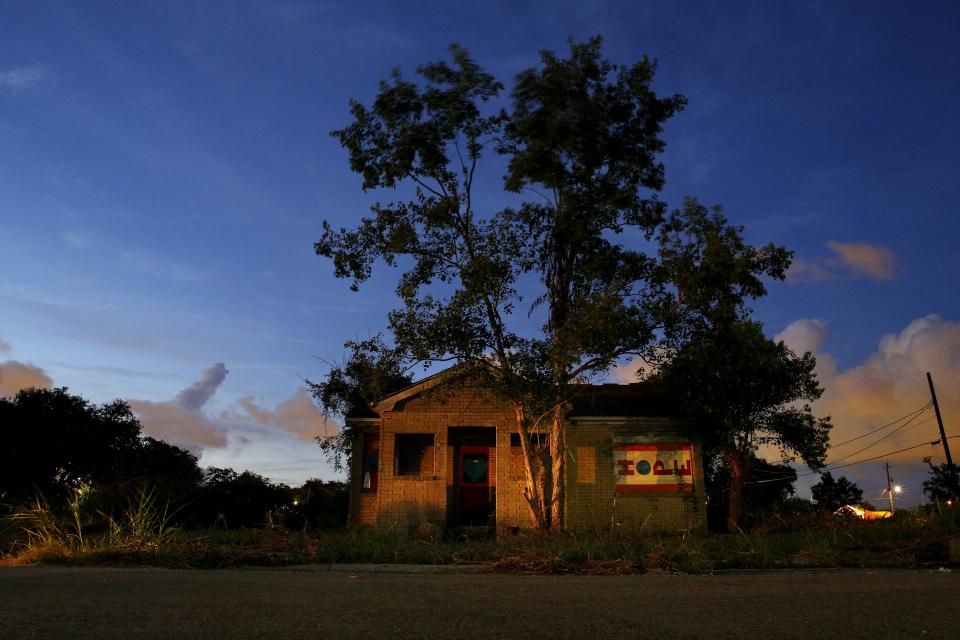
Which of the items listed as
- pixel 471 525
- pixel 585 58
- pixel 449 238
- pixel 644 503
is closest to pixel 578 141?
pixel 585 58

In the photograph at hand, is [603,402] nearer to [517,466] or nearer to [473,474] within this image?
[517,466]

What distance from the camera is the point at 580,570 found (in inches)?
323

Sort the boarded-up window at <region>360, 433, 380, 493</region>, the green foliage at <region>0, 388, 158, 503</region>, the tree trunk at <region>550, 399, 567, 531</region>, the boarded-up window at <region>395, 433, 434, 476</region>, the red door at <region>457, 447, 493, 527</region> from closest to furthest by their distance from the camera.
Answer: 1. the tree trunk at <region>550, 399, 567, 531</region>
2. the boarded-up window at <region>360, 433, 380, 493</region>
3. the boarded-up window at <region>395, 433, 434, 476</region>
4. the red door at <region>457, 447, 493, 527</region>
5. the green foliage at <region>0, 388, 158, 503</region>

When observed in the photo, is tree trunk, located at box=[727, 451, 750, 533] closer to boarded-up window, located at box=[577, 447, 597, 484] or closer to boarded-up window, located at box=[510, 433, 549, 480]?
boarded-up window, located at box=[577, 447, 597, 484]

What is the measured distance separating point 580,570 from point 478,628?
4457 millimetres

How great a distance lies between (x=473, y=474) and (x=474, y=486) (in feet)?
1.28

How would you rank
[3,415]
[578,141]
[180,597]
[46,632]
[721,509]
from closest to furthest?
[46,632] → [180,597] → [578,141] → [721,509] → [3,415]

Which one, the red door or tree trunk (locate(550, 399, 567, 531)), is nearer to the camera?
tree trunk (locate(550, 399, 567, 531))

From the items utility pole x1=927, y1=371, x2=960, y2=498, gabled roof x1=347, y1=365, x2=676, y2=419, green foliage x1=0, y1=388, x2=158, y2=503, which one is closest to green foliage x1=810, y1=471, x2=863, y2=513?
utility pole x1=927, y1=371, x2=960, y2=498

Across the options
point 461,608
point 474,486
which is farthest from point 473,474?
point 461,608

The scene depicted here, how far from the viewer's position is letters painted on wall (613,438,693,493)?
20.8 m

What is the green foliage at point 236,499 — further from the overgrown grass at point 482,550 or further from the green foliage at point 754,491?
the green foliage at point 754,491

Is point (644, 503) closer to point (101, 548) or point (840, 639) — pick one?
point (101, 548)

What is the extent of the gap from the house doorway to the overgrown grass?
11237 mm
